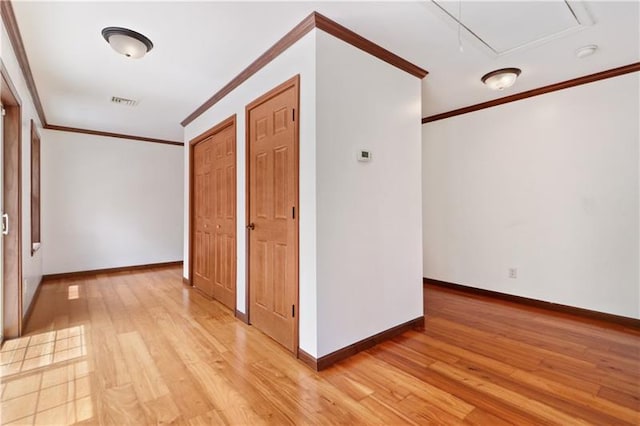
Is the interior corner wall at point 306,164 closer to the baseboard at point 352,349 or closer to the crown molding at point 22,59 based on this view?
the baseboard at point 352,349

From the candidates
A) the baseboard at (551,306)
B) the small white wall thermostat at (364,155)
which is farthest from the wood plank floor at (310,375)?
the small white wall thermostat at (364,155)

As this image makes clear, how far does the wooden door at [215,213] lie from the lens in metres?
3.47

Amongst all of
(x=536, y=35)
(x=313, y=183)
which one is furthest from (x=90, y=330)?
(x=536, y=35)

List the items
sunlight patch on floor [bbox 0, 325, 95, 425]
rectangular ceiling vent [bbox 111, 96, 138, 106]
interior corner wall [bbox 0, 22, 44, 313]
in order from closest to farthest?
sunlight patch on floor [bbox 0, 325, 95, 425]
interior corner wall [bbox 0, 22, 44, 313]
rectangular ceiling vent [bbox 111, 96, 138, 106]

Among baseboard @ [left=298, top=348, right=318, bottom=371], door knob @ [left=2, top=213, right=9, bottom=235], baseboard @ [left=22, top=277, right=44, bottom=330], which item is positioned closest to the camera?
baseboard @ [left=298, top=348, right=318, bottom=371]

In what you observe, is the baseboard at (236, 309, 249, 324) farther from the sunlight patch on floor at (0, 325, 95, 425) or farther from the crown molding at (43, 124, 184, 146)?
the crown molding at (43, 124, 184, 146)

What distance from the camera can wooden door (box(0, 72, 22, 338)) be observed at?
2.70 m

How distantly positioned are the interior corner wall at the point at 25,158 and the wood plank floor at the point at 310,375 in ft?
1.76

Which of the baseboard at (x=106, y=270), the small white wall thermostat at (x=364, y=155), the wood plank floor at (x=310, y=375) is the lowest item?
the wood plank floor at (x=310, y=375)

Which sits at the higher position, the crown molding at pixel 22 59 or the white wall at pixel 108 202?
the crown molding at pixel 22 59

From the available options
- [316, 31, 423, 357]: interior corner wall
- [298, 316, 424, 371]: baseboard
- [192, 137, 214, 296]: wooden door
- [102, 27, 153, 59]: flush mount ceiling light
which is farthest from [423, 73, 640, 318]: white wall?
[102, 27, 153, 59]: flush mount ceiling light


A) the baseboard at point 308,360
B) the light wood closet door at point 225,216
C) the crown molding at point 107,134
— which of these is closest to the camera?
the baseboard at point 308,360

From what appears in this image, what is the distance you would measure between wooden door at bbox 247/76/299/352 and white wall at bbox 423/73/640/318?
2833 millimetres

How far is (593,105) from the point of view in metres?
3.15
